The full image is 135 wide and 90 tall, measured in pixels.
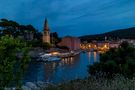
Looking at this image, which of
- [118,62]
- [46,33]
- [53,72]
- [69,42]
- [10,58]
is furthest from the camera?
[69,42]

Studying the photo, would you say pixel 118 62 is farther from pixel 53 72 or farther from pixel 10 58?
pixel 53 72

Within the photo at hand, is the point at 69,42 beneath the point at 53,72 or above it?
above

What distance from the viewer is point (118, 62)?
481 inches

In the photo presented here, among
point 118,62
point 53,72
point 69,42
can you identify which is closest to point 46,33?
point 69,42

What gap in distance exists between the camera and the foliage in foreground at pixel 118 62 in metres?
11.4

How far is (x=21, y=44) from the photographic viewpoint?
469 cm

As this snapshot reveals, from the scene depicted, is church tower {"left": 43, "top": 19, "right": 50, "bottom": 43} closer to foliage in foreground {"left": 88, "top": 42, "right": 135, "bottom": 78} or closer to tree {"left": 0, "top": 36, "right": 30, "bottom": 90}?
foliage in foreground {"left": 88, "top": 42, "right": 135, "bottom": 78}

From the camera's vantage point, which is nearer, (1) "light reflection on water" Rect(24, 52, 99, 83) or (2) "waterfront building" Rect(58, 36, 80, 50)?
(1) "light reflection on water" Rect(24, 52, 99, 83)

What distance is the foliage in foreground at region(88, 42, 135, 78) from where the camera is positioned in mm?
11350

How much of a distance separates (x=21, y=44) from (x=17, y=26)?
89537mm

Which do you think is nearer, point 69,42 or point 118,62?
point 118,62

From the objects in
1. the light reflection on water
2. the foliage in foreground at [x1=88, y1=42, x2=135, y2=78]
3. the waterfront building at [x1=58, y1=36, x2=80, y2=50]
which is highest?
→ the waterfront building at [x1=58, y1=36, x2=80, y2=50]

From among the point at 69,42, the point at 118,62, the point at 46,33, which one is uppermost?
the point at 46,33

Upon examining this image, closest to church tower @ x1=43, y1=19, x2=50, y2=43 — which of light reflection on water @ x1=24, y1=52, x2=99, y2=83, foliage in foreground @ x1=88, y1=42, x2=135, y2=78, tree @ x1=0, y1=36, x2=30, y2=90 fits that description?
light reflection on water @ x1=24, y1=52, x2=99, y2=83
